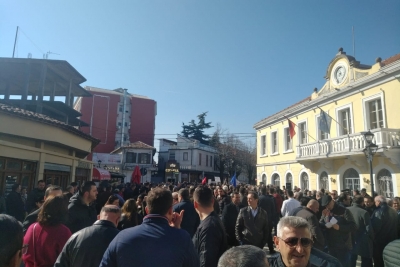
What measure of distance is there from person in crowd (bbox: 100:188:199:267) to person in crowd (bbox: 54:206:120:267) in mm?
649

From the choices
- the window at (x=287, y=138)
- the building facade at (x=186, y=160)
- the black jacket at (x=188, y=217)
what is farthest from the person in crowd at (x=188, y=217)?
the building facade at (x=186, y=160)

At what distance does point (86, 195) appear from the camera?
482 centimetres

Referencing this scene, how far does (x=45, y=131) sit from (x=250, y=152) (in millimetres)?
42124

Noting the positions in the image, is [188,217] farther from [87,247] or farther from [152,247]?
[152,247]

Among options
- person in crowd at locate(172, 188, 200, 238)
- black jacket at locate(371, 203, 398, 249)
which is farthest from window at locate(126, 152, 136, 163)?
black jacket at locate(371, 203, 398, 249)

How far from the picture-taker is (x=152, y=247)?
213cm

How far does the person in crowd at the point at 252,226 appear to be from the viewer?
5.35 m

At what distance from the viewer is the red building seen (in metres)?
45.1

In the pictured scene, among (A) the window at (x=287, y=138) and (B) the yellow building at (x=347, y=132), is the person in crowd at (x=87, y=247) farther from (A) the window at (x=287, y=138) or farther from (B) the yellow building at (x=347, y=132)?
(A) the window at (x=287, y=138)

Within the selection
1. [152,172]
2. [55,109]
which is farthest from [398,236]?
[152,172]

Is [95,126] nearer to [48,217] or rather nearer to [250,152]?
[250,152]

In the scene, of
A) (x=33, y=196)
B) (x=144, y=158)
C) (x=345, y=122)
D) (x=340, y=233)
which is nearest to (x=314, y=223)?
(x=340, y=233)

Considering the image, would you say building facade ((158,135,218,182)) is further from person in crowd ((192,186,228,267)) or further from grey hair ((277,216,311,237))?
grey hair ((277,216,311,237))

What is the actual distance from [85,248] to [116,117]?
152 feet
